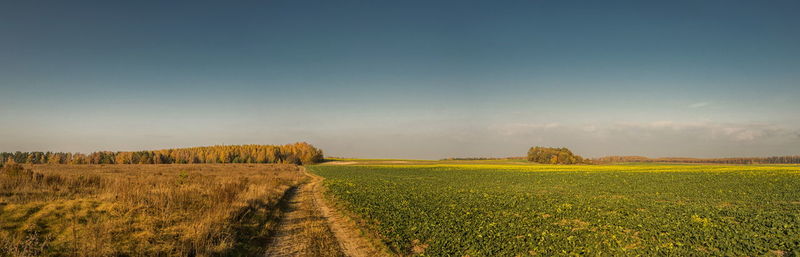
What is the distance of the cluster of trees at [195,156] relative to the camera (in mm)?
129875

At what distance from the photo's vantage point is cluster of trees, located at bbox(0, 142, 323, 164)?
426ft

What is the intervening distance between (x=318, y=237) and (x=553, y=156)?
12951 centimetres

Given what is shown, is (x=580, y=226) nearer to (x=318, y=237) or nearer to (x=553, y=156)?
(x=318, y=237)

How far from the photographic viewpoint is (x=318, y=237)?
41.9 feet

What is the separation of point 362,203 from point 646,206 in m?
17.0

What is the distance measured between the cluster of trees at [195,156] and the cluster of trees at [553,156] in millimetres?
92823

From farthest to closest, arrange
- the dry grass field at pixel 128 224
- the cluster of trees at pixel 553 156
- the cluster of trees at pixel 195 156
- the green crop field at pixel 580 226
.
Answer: the cluster of trees at pixel 195 156 → the cluster of trees at pixel 553 156 → the green crop field at pixel 580 226 → the dry grass field at pixel 128 224

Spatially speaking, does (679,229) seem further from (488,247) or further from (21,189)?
(21,189)

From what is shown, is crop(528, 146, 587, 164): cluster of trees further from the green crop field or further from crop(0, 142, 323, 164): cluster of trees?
the green crop field

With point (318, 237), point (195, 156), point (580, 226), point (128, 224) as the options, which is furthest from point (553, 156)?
point (195, 156)

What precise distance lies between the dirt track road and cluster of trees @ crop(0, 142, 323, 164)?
120 meters

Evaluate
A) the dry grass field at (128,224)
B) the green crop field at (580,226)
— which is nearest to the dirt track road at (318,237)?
the dry grass field at (128,224)

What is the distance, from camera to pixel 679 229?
527 inches

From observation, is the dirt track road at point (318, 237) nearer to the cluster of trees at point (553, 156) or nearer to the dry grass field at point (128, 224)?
the dry grass field at point (128, 224)
